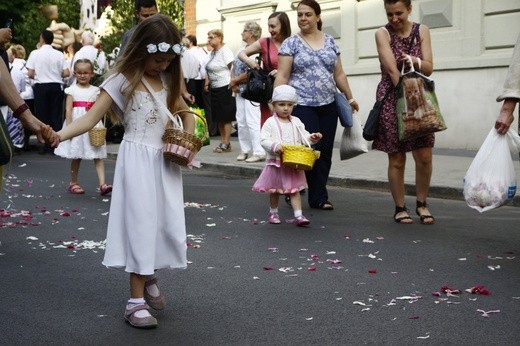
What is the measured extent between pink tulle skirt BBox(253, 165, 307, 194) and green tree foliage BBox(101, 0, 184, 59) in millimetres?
12174

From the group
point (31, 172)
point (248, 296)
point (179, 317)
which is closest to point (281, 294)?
point (248, 296)

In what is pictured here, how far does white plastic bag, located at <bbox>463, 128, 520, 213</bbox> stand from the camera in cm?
735

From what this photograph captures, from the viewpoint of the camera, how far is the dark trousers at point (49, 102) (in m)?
19.1

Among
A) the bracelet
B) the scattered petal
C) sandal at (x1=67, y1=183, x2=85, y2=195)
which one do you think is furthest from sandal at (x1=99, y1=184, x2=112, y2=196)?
the scattered petal

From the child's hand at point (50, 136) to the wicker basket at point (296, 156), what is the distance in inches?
143

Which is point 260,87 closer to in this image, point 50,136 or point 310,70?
point 310,70

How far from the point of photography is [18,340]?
17.6 ft

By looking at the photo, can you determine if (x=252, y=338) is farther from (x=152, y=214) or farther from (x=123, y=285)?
(x=123, y=285)

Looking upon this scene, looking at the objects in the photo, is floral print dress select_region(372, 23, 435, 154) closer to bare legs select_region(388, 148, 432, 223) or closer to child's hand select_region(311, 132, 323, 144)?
bare legs select_region(388, 148, 432, 223)

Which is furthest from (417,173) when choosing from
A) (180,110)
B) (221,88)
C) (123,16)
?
(123,16)

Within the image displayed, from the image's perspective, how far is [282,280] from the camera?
686cm

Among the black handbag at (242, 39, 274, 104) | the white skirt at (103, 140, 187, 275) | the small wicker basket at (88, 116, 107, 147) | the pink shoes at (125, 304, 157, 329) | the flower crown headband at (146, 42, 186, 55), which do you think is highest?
the flower crown headband at (146, 42, 186, 55)

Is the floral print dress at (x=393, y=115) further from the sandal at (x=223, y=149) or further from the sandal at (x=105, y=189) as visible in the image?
the sandal at (x=223, y=149)

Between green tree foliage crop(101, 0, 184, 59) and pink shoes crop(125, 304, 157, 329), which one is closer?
pink shoes crop(125, 304, 157, 329)
